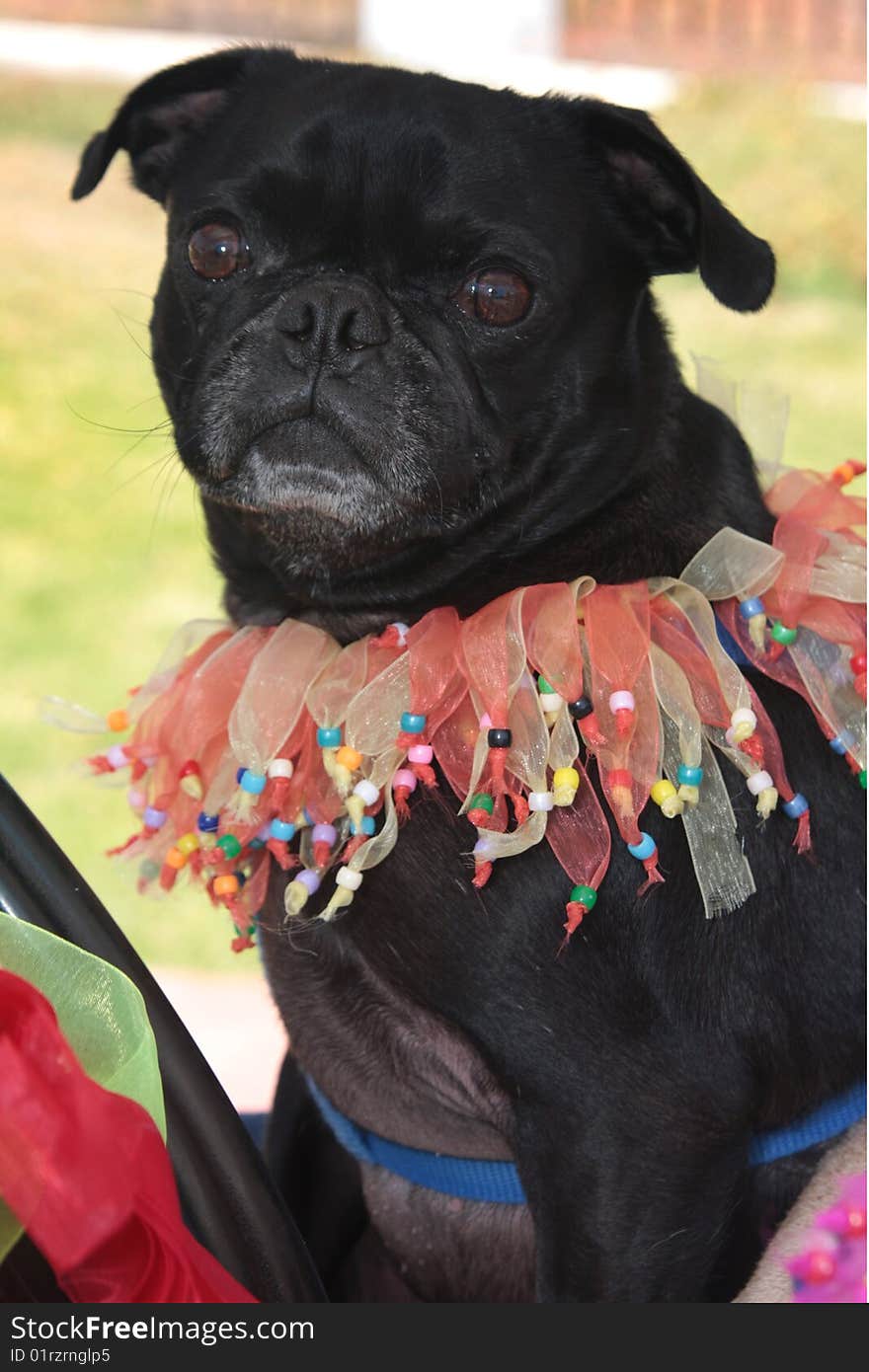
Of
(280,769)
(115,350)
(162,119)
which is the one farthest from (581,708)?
(115,350)

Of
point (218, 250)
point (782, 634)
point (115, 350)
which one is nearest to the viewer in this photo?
point (782, 634)

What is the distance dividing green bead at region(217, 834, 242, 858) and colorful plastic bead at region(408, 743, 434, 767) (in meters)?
0.20

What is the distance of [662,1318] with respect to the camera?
102 centimetres

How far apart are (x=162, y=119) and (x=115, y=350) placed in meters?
3.88

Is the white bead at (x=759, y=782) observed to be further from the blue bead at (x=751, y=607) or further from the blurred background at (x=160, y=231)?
the blurred background at (x=160, y=231)

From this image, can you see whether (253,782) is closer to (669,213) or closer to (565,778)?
Result: (565,778)

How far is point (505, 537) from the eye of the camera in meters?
1.47

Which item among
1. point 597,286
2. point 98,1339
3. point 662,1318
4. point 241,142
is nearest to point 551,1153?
point 662,1318

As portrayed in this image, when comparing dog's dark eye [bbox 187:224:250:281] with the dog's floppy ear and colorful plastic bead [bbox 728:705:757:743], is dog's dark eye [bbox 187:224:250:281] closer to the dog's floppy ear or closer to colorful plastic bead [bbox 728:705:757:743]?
the dog's floppy ear

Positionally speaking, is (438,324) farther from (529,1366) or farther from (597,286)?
(529,1366)

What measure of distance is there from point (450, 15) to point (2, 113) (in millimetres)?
1731

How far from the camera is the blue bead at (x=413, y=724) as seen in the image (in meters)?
1.30

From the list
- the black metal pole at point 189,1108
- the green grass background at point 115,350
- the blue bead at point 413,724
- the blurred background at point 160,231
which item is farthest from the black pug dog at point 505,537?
the green grass background at point 115,350

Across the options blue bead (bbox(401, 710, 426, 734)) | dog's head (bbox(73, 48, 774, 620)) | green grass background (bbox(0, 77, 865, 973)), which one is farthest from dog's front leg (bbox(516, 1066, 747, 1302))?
green grass background (bbox(0, 77, 865, 973))
